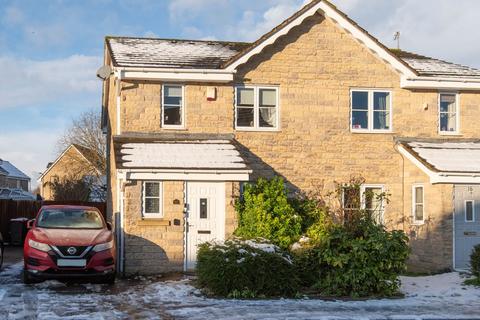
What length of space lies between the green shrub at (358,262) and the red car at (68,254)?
4142mm

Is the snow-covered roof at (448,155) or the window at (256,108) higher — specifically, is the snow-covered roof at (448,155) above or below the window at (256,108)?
below

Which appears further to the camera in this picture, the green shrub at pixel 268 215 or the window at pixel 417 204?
the window at pixel 417 204

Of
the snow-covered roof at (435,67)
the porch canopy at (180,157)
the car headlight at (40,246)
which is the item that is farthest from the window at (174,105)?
the snow-covered roof at (435,67)

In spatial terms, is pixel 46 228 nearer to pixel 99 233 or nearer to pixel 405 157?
pixel 99 233

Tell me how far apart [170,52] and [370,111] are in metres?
6.35

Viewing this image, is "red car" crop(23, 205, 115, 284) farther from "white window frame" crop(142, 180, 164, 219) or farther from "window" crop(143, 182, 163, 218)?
"window" crop(143, 182, 163, 218)

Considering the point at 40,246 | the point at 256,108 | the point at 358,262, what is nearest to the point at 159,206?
the point at 40,246

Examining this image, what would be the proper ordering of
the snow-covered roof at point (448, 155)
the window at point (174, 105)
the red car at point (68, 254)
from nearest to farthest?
the red car at point (68, 254) → the snow-covered roof at point (448, 155) → the window at point (174, 105)

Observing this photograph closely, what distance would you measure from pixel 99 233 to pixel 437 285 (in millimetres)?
7542

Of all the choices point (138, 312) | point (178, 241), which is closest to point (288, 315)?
point (138, 312)

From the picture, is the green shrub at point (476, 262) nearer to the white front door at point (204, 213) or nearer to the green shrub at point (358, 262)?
the green shrub at point (358, 262)

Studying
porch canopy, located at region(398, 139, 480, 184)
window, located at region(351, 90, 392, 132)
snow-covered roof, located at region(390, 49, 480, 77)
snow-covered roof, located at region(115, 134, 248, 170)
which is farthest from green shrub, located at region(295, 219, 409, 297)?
snow-covered roof, located at region(390, 49, 480, 77)

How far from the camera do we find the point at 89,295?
12141 mm

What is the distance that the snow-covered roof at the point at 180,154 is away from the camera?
15875 millimetres
